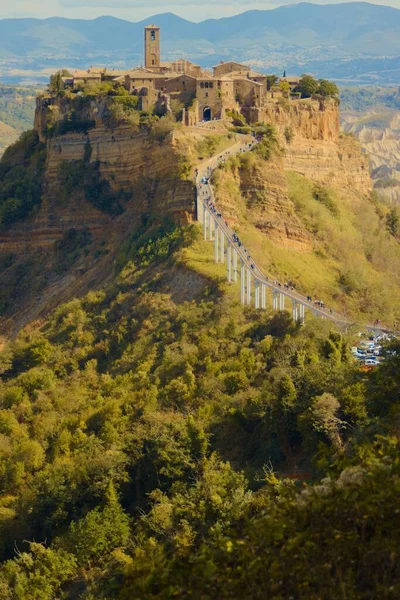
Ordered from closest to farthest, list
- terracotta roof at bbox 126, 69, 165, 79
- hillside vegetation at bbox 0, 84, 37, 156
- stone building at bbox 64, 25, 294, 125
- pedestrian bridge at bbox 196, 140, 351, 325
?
pedestrian bridge at bbox 196, 140, 351, 325
stone building at bbox 64, 25, 294, 125
terracotta roof at bbox 126, 69, 165, 79
hillside vegetation at bbox 0, 84, 37, 156

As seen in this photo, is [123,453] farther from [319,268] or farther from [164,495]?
[319,268]

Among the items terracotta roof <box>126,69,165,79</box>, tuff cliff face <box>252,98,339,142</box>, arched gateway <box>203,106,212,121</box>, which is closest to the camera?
arched gateway <box>203,106,212,121</box>

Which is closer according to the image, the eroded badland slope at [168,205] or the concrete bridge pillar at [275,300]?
the concrete bridge pillar at [275,300]

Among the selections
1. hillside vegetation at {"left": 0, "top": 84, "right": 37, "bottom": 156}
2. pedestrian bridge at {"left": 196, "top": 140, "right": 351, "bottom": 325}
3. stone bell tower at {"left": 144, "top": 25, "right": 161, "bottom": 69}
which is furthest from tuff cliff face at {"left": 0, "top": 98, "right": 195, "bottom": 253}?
hillside vegetation at {"left": 0, "top": 84, "right": 37, "bottom": 156}

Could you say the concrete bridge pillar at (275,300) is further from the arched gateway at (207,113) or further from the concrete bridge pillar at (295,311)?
the arched gateway at (207,113)

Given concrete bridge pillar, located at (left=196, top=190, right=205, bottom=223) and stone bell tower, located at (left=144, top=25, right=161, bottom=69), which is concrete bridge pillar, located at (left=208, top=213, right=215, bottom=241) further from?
stone bell tower, located at (left=144, top=25, right=161, bottom=69)

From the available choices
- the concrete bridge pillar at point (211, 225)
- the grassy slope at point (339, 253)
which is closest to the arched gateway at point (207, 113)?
the grassy slope at point (339, 253)
